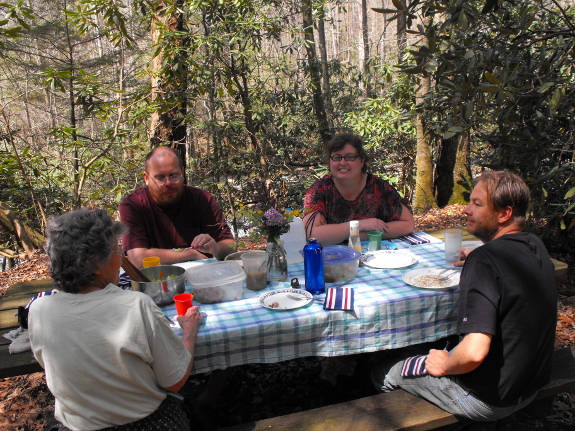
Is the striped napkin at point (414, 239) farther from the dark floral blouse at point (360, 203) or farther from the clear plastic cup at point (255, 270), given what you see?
the clear plastic cup at point (255, 270)

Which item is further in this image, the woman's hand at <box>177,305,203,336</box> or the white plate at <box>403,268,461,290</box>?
the white plate at <box>403,268,461,290</box>

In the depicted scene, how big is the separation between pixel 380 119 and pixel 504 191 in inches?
192

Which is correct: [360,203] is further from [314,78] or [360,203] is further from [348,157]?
[314,78]

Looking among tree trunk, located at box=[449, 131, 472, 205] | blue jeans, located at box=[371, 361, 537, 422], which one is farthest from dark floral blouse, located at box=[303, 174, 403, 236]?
tree trunk, located at box=[449, 131, 472, 205]

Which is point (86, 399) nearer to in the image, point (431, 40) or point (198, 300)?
point (198, 300)

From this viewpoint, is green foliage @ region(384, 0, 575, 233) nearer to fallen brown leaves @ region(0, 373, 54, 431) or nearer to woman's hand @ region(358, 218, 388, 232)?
woman's hand @ region(358, 218, 388, 232)

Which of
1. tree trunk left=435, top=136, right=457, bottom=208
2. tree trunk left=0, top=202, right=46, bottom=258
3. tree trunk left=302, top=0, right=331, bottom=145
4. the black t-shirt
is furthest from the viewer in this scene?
tree trunk left=435, top=136, right=457, bottom=208

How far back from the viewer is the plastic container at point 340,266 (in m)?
2.05

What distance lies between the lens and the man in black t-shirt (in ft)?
4.93

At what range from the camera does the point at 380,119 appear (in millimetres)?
6293

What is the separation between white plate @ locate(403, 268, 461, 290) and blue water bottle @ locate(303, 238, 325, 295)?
0.43 metres

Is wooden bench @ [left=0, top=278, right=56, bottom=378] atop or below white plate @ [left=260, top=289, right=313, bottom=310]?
below

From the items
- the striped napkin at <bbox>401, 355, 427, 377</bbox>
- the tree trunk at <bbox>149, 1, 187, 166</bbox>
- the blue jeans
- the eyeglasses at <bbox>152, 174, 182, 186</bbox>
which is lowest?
A: the blue jeans

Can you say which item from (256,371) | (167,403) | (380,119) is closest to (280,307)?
(167,403)
